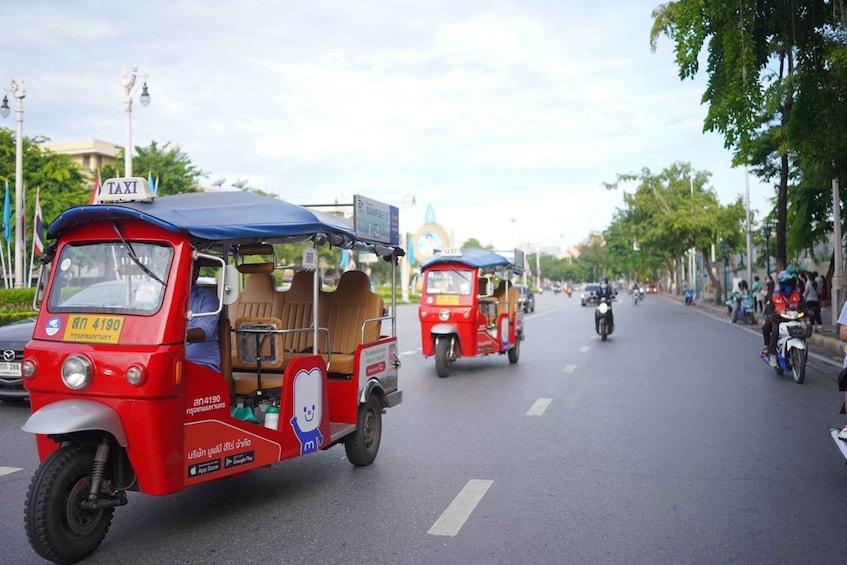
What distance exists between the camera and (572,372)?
45.8 feet

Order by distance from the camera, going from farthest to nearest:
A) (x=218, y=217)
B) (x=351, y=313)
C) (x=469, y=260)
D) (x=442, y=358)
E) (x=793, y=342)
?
1. (x=469, y=260)
2. (x=442, y=358)
3. (x=793, y=342)
4. (x=351, y=313)
5. (x=218, y=217)

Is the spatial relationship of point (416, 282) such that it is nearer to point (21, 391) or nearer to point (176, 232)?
point (21, 391)

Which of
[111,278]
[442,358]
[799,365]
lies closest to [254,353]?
[111,278]

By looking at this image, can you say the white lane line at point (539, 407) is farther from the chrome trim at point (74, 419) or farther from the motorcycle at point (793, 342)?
the chrome trim at point (74, 419)

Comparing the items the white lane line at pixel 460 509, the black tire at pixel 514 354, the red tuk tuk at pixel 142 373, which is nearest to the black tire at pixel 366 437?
the red tuk tuk at pixel 142 373

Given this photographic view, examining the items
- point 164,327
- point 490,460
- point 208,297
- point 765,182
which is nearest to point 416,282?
point 490,460

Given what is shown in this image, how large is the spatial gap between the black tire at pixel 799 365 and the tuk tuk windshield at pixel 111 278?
10101 mm

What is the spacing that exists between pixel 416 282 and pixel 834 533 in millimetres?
8015

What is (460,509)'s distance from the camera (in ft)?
18.1

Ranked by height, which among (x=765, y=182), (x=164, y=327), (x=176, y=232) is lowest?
(x=164, y=327)

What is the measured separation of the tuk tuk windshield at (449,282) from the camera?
47.4 feet

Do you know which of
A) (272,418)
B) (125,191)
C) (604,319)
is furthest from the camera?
(604,319)

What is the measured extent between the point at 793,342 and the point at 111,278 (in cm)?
1035

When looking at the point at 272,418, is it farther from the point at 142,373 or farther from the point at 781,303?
the point at 781,303
